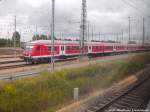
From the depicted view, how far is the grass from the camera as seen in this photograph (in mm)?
Result: 12508

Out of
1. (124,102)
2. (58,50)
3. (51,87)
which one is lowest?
(124,102)

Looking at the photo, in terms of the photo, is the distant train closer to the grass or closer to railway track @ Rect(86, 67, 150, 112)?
the grass

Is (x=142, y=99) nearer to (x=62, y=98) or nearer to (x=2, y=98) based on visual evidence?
(x=62, y=98)

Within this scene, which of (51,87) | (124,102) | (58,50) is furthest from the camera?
(58,50)

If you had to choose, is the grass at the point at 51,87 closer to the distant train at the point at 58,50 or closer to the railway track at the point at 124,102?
the railway track at the point at 124,102

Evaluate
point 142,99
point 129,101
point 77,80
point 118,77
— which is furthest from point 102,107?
point 118,77

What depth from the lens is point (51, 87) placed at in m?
15.8

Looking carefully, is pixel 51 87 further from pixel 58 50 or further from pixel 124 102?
pixel 58 50

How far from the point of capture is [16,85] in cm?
1343

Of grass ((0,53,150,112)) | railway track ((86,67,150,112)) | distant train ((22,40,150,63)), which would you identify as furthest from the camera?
distant train ((22,40,150,63))

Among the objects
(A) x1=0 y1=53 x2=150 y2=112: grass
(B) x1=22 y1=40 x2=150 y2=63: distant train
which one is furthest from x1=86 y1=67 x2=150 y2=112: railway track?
(B) x1=22 y1=40 x2=150 y2=63: distant train

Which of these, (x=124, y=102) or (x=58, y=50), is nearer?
(x=124, y=102)

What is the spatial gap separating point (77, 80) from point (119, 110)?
601 cm

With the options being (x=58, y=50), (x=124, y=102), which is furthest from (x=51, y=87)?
(x=58, y=50)
